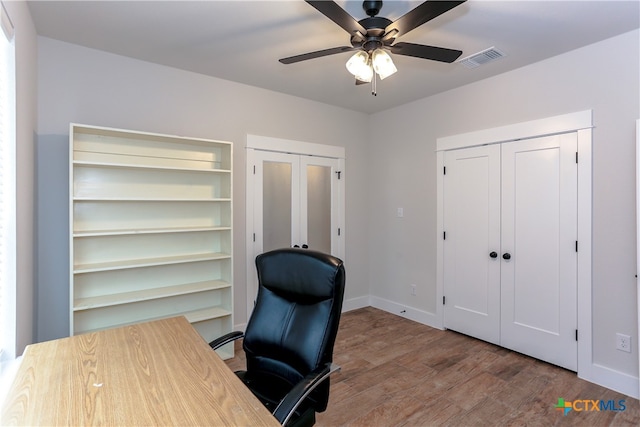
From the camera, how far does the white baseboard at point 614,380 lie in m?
2.41

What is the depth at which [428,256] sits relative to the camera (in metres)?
3.89

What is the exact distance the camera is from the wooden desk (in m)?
1.03

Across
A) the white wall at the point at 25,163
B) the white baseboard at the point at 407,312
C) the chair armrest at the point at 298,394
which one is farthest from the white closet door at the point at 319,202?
the chair armrest at the point at 298,394

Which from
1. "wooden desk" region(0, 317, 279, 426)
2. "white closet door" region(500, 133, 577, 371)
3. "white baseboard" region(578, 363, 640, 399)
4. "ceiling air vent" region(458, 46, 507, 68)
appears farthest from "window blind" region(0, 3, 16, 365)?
"white baseboard" region(578, 363, 640, 399)

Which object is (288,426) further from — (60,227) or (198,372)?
(60,227)

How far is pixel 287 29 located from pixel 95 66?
1690 mm

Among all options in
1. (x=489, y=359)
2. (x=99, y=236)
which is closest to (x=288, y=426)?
(x=99, y=236)

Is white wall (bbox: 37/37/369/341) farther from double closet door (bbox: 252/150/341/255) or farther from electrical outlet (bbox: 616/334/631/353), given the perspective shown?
electrical outlet (bbox: 616/334/631/353)

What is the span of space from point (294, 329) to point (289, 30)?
2063 mm

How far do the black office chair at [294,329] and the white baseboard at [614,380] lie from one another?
2.44 metres

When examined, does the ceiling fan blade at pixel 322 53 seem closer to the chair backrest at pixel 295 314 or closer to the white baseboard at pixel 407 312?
the chair backrest at pixel 295 314

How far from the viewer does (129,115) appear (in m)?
2.90

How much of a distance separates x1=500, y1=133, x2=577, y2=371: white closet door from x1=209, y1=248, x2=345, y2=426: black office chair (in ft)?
7.57

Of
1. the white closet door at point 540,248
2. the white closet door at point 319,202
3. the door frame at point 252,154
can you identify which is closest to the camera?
the white closet door at point 540,248
